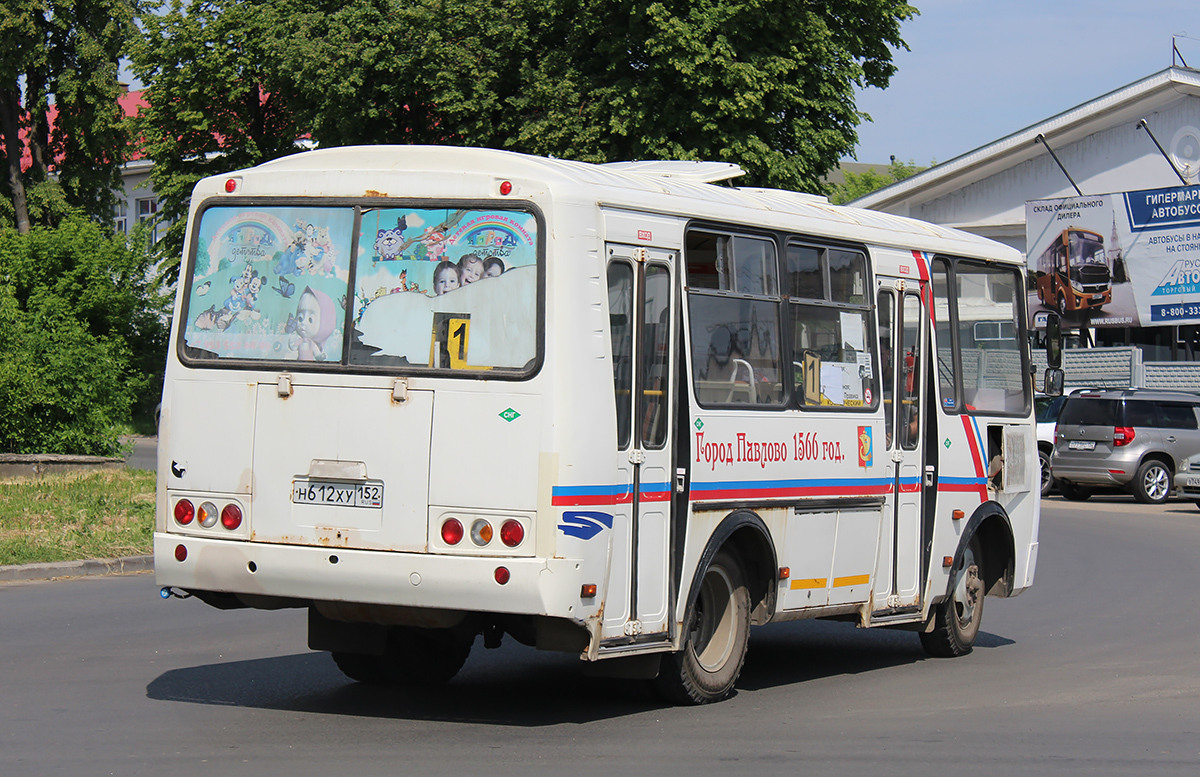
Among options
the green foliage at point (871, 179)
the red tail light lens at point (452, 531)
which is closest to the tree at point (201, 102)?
the red tail light lens at point (452, 531)

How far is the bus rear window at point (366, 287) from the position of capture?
294 inches

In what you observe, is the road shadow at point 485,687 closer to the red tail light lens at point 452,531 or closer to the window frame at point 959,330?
the red tail light lens at point 452,531

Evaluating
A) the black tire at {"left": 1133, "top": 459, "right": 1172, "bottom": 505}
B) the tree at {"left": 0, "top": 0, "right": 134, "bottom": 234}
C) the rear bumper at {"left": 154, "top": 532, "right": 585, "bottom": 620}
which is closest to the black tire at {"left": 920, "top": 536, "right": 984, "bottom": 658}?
the rear bumper at {"left": 154, "top": 532, "right": 585, "bottom": 620}

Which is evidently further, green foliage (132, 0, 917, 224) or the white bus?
green foliage (132, 0, 917, 224)

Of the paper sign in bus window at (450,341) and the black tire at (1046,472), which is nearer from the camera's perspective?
the paper sign in bus window at (450,341)

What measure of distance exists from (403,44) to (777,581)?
26858 mm

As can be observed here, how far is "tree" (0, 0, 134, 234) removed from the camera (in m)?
46.7

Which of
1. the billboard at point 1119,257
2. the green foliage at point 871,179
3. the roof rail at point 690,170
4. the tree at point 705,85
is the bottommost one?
the roof rail at point 690,170

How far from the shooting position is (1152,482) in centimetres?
2770

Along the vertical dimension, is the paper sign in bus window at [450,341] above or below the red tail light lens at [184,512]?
above

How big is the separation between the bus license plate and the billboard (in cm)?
3285

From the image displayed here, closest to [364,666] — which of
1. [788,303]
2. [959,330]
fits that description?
[788,303]

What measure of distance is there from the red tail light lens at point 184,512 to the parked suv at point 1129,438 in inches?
884

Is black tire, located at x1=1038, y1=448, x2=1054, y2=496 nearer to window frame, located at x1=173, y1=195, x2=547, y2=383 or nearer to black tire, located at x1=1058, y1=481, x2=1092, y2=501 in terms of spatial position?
black tire, located at x1=1058, y1=481, x2=1092, y2=501
